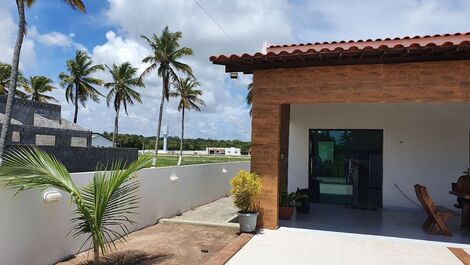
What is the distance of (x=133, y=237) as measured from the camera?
748 cm

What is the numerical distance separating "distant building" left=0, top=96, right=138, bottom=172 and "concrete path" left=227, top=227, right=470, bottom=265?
8717 millimetres

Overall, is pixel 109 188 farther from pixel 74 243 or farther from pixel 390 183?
pixel 390 183

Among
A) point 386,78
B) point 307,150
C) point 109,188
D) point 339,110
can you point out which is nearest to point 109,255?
point 109,188

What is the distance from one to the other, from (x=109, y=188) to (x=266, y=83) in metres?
4.30

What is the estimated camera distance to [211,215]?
398 inches

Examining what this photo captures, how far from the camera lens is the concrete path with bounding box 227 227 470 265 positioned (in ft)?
19.5

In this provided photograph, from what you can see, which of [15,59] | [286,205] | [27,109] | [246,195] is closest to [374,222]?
[286,205]

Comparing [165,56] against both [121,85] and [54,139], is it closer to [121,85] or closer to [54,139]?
[121,85]

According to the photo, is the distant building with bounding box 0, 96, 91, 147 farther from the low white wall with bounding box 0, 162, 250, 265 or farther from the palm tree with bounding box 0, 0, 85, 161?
the low white wall with bounding box 0, 162, 250, 265

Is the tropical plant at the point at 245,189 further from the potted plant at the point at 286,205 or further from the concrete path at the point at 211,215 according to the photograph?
the potted plant at the point at 286,205

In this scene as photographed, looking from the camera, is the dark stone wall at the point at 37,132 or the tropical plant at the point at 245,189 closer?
the tropical plant at the point at 245,189

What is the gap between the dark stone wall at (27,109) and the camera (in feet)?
84.3

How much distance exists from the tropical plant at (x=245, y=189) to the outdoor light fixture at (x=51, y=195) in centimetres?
332

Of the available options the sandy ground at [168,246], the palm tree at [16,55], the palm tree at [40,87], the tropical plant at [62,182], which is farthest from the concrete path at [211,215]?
the palm tree at [40,87]
